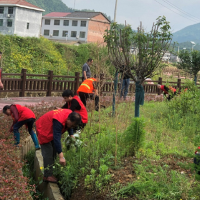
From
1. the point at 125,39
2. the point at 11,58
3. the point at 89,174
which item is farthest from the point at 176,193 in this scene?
the point at 11,58

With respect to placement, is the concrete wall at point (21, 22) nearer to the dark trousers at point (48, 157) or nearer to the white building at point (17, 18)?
the white building at point (17, 18)

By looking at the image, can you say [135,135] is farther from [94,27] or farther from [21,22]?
[94,27]

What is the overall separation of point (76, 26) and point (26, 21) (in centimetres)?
1732

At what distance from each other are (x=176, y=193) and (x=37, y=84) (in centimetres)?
1240

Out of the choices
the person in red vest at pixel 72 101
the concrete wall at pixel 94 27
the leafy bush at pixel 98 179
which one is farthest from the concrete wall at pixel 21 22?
the leafy bush at pixel 98 179

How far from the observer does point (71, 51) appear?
33062mm

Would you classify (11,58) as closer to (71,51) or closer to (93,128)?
(71,51)

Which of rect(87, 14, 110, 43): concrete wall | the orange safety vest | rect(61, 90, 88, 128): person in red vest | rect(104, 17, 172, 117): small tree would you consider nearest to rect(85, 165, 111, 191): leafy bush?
rect(61, 90, 88, 128): person in red vest

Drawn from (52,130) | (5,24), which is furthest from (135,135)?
(5,24)

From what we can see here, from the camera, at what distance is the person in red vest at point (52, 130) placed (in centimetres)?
462

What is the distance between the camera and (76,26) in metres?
60.5

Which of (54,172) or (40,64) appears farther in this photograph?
(40,64)

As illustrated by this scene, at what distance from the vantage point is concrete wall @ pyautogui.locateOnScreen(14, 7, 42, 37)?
43312 millimetres

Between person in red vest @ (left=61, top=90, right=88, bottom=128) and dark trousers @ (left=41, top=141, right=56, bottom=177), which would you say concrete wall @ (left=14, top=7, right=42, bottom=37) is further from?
dark trousers @ (left=41, top=141, right=56, bottom=177)
